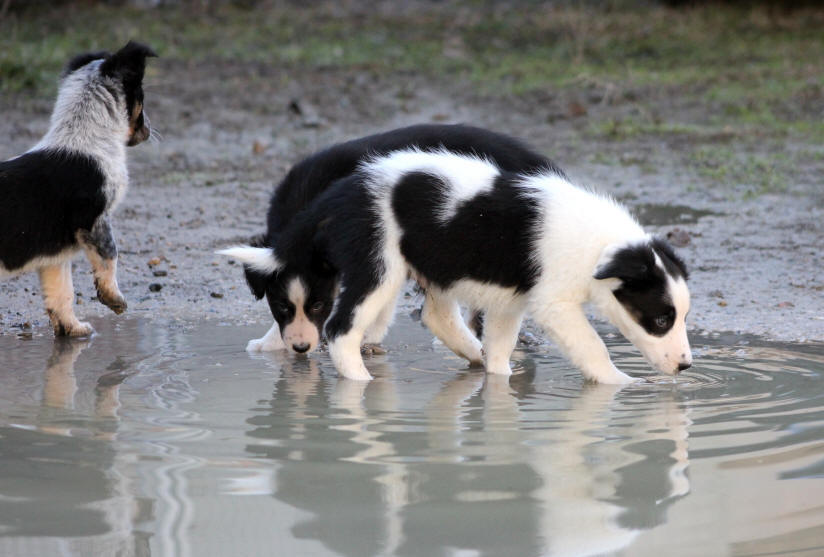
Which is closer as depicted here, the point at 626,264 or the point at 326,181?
the point at 626,264

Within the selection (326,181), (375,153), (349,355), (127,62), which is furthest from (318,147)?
(349,355)

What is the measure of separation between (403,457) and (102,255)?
2.64 meters

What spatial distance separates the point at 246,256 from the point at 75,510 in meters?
2.30

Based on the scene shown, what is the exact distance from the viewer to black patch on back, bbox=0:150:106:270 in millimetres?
6059

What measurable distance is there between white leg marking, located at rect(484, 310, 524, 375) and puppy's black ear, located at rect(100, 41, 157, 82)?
2293 millimetres

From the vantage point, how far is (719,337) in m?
6.30

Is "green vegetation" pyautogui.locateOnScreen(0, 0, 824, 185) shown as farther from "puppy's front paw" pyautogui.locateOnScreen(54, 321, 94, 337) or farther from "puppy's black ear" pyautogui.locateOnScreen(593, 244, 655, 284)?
"puppy's front paw" pyautogui.locateOnScreen(54, 321, 94, 337)

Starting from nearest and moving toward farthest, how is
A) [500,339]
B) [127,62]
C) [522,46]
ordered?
1. [500,339]
2. [127,62]
3. [522,46]

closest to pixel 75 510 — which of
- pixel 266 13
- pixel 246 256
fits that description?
pixel 246 256

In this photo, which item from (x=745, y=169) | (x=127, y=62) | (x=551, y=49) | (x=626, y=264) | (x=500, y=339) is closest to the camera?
(x=626, y=264)

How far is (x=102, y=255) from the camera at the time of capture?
20.5ft

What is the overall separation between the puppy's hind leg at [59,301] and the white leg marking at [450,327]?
182 centimetres

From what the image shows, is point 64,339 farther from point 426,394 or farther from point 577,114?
point 577,114

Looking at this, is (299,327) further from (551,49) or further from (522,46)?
(522,46)
